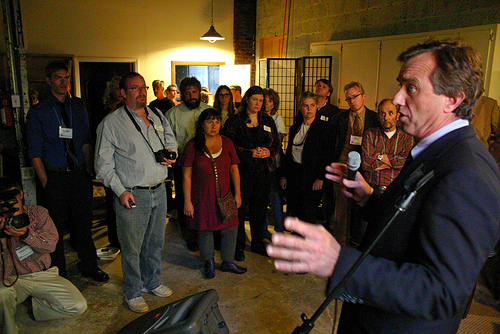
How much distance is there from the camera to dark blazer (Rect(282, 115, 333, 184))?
11.4 ft

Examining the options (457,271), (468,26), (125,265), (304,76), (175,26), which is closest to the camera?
(457,271)

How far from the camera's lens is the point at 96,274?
10.2 feet

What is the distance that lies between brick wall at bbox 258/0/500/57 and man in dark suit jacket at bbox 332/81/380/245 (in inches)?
71.3

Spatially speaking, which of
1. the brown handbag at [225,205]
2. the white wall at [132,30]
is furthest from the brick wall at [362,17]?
the brown handbag at [225,205]

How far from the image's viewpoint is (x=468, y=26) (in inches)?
167

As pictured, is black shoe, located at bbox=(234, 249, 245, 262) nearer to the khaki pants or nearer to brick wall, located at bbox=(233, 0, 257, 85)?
the khaki pants

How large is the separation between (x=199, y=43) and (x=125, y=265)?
6.39m

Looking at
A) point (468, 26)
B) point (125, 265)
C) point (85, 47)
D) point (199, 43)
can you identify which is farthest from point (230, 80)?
point (125, 265)

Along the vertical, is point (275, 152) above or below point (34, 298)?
above

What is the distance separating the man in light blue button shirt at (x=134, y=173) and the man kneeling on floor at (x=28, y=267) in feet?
1.43

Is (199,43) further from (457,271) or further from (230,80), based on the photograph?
(457,271)

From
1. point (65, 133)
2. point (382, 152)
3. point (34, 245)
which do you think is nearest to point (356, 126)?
point (382, 152)

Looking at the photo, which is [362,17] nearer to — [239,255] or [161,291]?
[239,255]

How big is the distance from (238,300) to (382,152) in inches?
70.2
